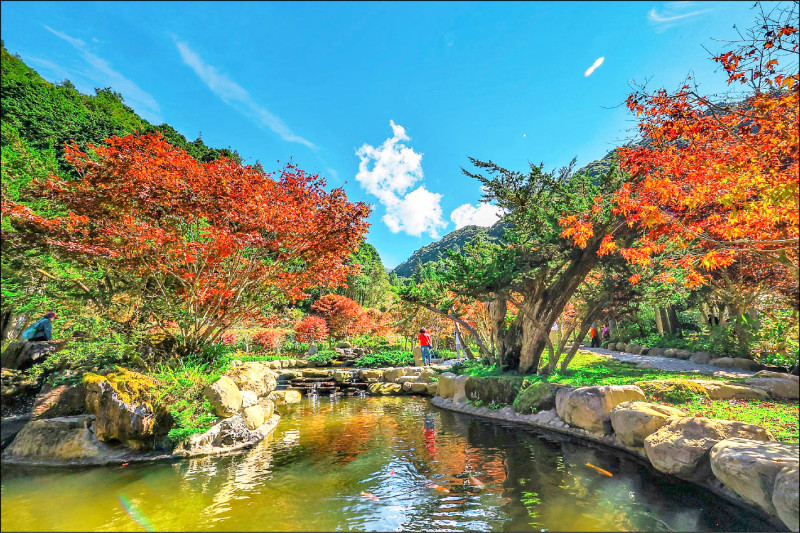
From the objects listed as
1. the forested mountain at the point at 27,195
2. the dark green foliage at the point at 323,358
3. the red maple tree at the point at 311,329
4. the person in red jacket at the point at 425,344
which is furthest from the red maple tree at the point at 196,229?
the red maple tree at the point at 311,329

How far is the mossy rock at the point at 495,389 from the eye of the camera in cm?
845

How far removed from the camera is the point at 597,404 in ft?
19.8

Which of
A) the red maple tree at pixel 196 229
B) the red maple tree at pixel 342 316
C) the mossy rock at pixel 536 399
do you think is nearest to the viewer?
the red maple tree at pixel 196 229

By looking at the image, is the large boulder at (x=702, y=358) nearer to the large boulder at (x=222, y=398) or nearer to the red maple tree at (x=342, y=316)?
the large boulder at (x=222, y=398)

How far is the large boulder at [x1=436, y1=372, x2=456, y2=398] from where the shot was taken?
10.4 meters

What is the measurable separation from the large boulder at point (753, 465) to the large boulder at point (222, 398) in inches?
273

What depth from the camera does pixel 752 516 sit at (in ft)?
10.8

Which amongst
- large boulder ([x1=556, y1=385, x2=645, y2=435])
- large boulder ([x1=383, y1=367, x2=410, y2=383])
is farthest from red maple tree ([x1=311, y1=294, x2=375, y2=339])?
large boulder ([x1=556, y1=385, x2=645, y2=435])

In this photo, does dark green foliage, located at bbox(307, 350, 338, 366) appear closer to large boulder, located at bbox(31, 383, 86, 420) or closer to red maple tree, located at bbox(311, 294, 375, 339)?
red maple tree, located at bbox(311, 294, 375, 339)

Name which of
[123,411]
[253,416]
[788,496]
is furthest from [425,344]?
[788,496]

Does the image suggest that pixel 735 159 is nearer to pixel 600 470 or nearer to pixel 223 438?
pixel 600 470

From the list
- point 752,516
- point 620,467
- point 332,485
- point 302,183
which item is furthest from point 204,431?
point 752,516

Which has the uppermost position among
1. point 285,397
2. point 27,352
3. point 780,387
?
point 27,352

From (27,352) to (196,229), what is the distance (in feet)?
10.7
